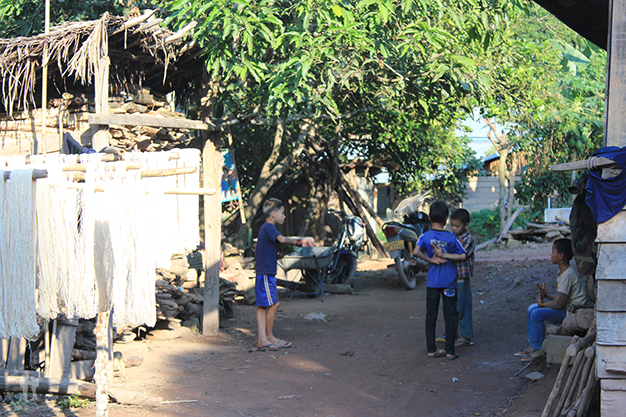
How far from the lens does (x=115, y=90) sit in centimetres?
772

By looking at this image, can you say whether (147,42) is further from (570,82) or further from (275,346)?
(570,82)

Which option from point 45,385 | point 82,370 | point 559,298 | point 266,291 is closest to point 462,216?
point 559,298

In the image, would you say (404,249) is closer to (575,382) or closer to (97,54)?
(97,54)

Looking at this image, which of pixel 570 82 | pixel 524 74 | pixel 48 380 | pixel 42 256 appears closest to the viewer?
pixel 42 256

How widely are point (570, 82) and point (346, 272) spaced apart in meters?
12.4

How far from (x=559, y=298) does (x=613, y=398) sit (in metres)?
1.85

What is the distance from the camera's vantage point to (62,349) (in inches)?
188

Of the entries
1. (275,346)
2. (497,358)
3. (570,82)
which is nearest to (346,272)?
(275,346)

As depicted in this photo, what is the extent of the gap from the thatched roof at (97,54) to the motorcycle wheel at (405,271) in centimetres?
515

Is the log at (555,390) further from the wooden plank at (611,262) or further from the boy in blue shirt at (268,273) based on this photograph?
the boy in blue shirt at (268,273)

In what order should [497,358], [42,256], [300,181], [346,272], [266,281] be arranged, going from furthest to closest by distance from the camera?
[300,181] → [346,272] → [266,281] → [497,358] → [42,256]

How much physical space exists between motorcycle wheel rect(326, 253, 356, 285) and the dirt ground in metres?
1.85

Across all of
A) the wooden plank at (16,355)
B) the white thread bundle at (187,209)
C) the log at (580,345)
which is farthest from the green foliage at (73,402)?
the log at (580,345)

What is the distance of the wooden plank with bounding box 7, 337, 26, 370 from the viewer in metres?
4.82
